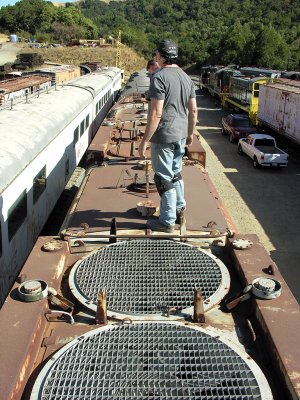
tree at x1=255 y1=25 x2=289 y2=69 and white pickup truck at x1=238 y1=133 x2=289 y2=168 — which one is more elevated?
tree at x1=255 y1=25 x2=289 y2=69

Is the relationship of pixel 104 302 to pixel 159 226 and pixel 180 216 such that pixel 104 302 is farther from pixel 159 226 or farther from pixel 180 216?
pixel 180 216

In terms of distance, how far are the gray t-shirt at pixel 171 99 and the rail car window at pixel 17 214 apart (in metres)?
2.94

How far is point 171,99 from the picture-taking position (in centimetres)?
466

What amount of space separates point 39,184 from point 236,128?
54.3 ft

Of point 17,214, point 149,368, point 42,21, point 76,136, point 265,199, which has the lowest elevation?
point 265,199

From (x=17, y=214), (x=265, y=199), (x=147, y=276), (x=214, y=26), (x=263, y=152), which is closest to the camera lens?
(x=147, y=276)

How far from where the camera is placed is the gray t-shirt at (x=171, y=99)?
4.55m

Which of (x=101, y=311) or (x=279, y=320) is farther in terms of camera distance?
(x=101, y=311)

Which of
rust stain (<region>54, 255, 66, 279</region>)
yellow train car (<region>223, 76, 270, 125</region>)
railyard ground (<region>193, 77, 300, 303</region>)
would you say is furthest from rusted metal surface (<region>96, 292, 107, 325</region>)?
yellow train car (<region>223, 76, 270, 125</region>)

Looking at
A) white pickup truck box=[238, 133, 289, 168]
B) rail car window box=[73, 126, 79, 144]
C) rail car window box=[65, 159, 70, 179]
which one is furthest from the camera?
white pickup truck box=[238, 133, 289, 168]

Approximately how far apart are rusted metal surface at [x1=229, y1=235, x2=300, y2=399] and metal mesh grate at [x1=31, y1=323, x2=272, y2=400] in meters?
0.16

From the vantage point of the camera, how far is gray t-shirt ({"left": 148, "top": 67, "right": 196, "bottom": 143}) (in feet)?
14.9

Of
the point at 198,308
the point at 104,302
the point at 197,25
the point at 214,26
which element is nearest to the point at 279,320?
the point at 198,308

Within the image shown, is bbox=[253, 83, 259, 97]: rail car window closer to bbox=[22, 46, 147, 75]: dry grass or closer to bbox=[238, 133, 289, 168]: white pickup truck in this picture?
bbox=[238, 133, 289, 168]: white pickup truck
